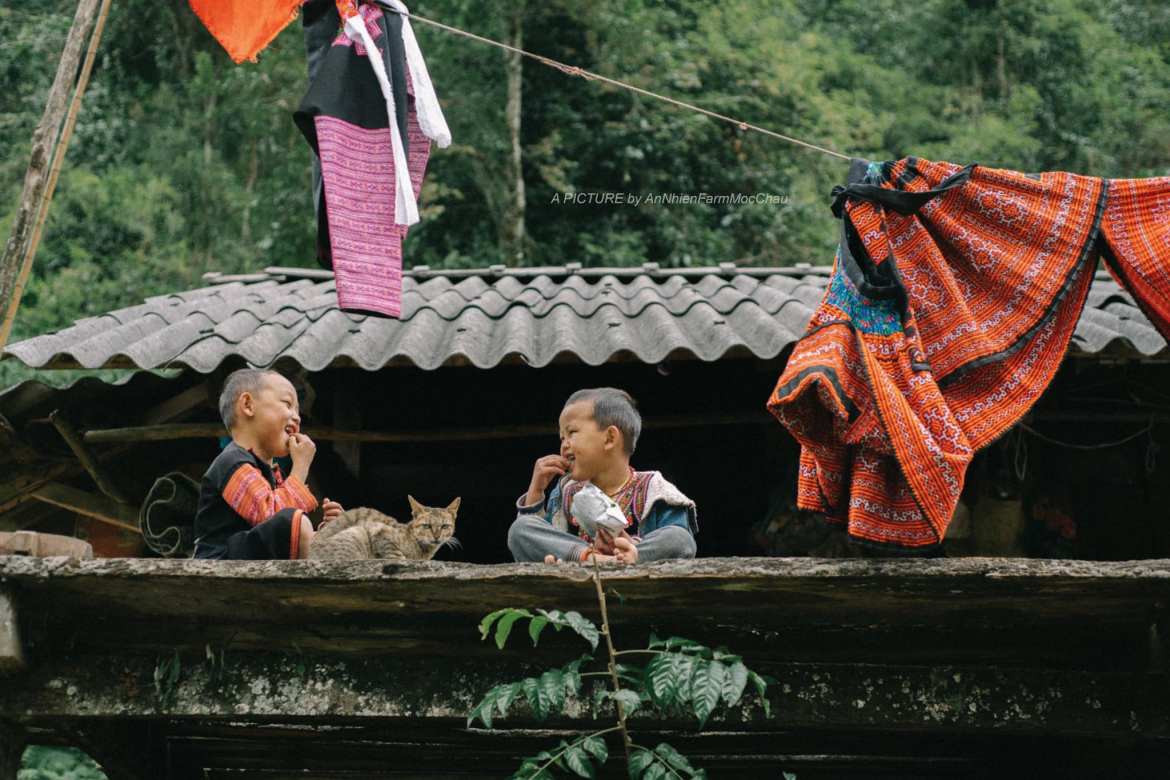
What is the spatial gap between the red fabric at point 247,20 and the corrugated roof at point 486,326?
1229 millimetres

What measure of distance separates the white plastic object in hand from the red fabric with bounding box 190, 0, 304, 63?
2.38 metres

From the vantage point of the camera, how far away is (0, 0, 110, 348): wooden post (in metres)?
3.58

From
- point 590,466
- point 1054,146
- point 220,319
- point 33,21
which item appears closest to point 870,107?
point 1054,146

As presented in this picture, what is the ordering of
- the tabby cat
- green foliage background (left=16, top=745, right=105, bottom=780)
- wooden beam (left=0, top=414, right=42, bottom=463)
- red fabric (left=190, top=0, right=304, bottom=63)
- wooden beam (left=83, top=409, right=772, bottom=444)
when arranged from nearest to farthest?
the tabby cat < red fabric (left=190, top=0, right=304, bottom=63) < wooden beam (left=83, top=409, right=772, bottom=444) < wooden beam (left=0, top=414, right=42, bottom=463) < green foliage background (left=16, top=745, right=105, bottom=780)

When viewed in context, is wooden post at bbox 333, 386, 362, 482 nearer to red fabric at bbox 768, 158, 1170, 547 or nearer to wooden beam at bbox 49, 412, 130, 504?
Answer: wooden beam at bbox 49, 412, 130, 504

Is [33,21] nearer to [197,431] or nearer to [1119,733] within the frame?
[197,431]

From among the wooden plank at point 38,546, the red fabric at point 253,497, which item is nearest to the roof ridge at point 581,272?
the red fabric at point 253,497

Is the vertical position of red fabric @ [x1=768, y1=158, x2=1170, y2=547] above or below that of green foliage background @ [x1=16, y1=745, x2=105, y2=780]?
above

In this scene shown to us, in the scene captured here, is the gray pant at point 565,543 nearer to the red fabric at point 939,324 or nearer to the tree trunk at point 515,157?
the red fabric at point 939,324

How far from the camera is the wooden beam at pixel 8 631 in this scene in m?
3.02

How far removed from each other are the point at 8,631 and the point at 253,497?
908 mm

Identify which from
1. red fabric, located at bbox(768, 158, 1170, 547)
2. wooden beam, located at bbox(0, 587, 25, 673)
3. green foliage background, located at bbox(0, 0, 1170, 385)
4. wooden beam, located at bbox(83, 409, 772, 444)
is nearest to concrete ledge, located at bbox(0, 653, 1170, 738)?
wooden beam, located at bbox(0, 587, 25, 673)

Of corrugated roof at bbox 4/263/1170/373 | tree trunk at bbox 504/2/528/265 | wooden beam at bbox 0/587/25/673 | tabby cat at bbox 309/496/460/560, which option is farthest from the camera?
tree trunk at bbox 504/2/528/265

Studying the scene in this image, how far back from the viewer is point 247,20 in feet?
16.0
